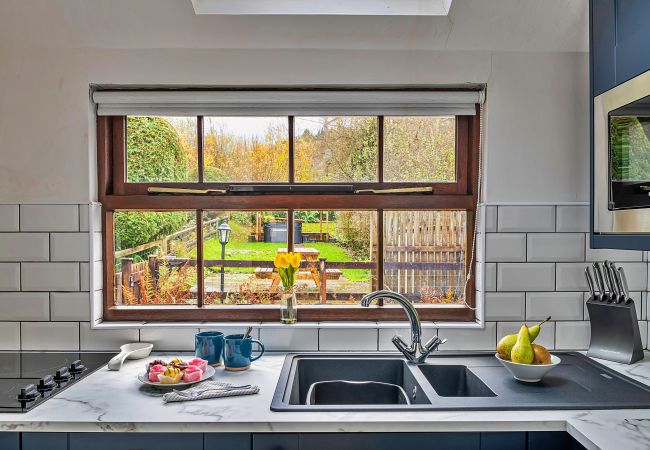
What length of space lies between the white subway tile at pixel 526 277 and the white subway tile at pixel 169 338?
1.16m

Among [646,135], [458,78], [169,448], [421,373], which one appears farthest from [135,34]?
[646,135]

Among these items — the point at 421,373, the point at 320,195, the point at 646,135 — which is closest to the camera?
the point at 646,135

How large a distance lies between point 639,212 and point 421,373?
2.63 ft

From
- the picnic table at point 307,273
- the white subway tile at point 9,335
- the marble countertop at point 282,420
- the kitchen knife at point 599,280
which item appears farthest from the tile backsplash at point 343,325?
the marble countertop at point 282,420

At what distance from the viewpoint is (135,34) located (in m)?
1.90

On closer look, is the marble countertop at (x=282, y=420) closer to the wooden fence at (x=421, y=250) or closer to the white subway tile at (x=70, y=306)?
the white subway tile at (x=70, y=306)

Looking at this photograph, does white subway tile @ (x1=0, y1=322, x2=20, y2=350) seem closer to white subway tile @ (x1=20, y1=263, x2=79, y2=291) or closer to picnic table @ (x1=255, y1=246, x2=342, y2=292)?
white subway tile @ (x1=20, y1=263, x2=79, y2=291)

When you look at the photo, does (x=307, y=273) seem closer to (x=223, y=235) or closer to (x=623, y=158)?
(x=223, y=235)

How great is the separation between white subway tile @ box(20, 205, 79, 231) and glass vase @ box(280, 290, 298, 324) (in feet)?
2.66

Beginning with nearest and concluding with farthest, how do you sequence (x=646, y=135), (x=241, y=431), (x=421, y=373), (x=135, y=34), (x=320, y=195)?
(x=241, y=431) < (x=646, y=135) < (x=421, y=373) < (x=135, y=34) < (x=320, y=195)

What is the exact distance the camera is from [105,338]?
1.98 m

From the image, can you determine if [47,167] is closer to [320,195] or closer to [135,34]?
[135,34]

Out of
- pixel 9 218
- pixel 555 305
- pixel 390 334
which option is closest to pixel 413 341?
pixel 390 334

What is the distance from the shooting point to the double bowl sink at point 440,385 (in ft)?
4.70
